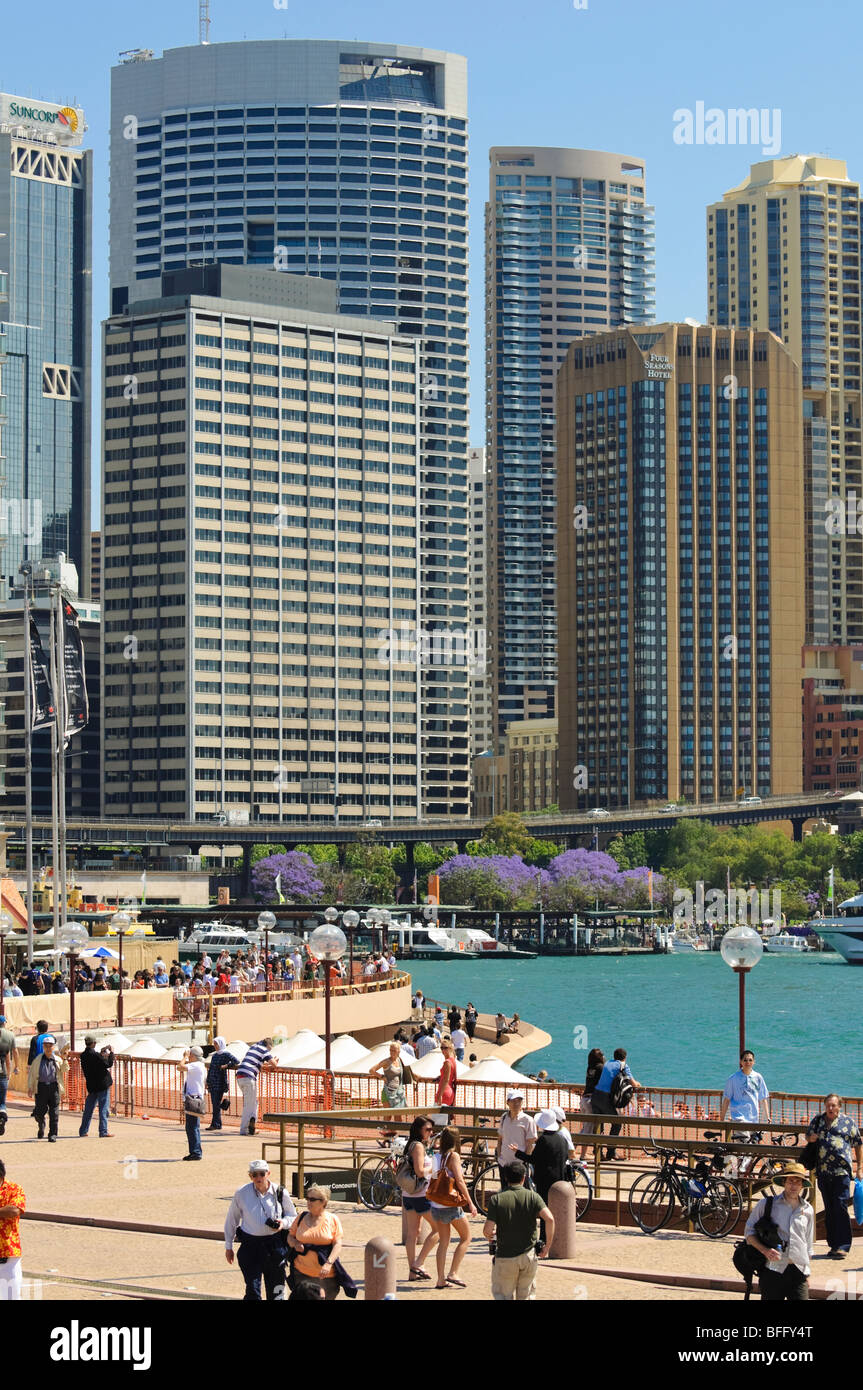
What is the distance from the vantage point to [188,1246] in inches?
997

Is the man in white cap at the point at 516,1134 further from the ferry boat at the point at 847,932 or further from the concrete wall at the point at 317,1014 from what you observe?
the ferry boat at the point at 847,932

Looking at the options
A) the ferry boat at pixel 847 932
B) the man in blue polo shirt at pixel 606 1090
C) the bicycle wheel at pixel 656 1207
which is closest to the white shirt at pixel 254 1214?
the bicycle wheel at pixel 656 1207

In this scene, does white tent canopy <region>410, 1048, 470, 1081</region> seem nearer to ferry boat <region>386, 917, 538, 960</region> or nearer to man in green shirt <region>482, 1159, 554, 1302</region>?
man in green shirt <region>482, 1159, 554, 1302</region>

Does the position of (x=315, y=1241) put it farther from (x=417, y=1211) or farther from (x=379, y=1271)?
(x=417, y=1211)

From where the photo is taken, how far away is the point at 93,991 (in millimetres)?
65062

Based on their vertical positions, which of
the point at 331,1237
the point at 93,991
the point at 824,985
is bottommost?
the point at 824,985

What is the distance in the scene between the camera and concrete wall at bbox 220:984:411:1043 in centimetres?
7006

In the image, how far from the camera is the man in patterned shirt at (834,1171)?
24438 mm

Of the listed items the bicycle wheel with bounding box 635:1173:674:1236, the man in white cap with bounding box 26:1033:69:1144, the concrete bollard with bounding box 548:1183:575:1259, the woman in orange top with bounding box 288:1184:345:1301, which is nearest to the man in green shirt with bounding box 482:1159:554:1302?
the woman in orange top with bounding box 288:1184:345:1301

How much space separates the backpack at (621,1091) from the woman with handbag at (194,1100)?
266 inches
